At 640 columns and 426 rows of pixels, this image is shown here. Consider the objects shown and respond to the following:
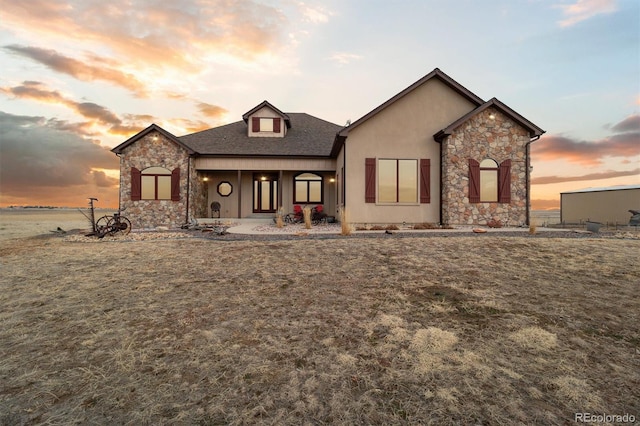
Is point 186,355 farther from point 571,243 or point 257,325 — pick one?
point 571,243

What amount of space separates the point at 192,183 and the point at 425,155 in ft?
40.6

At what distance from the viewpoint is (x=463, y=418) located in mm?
2146

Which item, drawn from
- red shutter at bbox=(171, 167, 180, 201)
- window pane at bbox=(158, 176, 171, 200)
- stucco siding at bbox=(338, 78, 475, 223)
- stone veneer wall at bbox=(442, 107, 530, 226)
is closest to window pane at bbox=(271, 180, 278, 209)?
red shutter at bbox=(171, 167, 180, 201)

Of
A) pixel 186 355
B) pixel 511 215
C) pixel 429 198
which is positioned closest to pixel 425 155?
pixel 429 198

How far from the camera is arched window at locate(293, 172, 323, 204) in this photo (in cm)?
1838

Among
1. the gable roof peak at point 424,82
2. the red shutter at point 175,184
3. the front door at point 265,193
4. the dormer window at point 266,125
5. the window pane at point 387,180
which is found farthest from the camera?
the dormer window at point 266,125

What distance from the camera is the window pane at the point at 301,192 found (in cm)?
1841

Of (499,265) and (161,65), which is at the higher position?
(161,65)

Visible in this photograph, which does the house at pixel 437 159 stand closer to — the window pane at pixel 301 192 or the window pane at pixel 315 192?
the window pane at pixel 315 192

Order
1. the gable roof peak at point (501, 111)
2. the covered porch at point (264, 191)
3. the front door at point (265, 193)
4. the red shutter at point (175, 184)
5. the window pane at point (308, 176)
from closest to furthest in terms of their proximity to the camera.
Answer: the gable roof peak at point (501, 111)
the red shutter at point (175, 184)
the covered porch at point (264, 191)
the window pane at point (308, 176)
the front door at point (265, 193)

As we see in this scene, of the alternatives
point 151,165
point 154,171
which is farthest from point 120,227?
point 151,165

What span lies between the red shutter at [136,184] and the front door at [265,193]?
20.7ft

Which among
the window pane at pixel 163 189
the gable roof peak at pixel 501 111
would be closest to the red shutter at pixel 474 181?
the gable roof peak at pixel 501 111

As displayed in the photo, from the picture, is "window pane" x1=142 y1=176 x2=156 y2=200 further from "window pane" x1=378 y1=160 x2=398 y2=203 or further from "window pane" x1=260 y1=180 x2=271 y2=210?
"window pane" x1=378 y1=160 x2=398 y2=203
